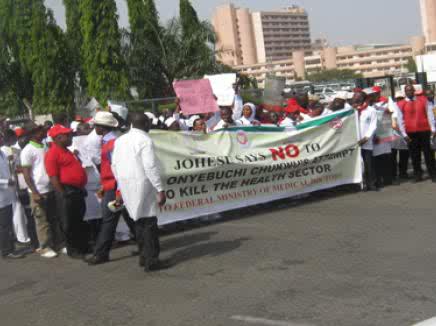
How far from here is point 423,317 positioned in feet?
17.7

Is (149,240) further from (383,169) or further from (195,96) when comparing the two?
(383,169)

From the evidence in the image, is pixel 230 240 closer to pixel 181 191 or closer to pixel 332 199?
pixel 181 191

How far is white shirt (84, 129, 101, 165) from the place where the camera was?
9.65m

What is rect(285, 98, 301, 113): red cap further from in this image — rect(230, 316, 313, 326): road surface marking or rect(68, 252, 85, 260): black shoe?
rect(230, 316, 313, 326): road surface marking

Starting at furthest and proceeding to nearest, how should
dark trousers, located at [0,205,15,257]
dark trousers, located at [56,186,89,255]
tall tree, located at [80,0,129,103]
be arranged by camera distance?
tall tree, located at [80,0,129,103], dark trousers, located at [0,205,15,257], dark trousers, located at [56,186,89,255]

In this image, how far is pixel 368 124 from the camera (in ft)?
39.9

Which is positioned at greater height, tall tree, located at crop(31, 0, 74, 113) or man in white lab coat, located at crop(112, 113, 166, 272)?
tall tree, located at crop(31, 0, 74, 113)

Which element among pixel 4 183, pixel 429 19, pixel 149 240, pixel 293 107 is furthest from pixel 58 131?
pixel 429 19

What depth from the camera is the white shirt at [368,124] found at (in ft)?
39.8

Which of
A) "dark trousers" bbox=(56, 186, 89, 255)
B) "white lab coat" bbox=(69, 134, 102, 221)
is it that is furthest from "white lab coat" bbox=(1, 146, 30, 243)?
"dark trousers" bbox=(56, 186, 89, 255)

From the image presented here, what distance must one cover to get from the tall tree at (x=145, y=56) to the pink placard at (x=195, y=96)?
2639 centimetres

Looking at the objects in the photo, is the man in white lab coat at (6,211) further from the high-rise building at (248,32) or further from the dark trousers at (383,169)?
the high-rise building at (248,32)

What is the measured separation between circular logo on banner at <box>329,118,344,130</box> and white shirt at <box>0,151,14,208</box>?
17.6ft

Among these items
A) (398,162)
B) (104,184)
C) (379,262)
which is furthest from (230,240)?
(398,162)
